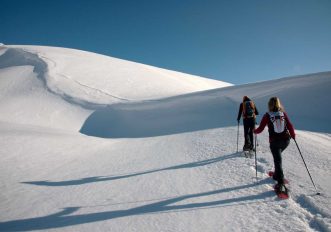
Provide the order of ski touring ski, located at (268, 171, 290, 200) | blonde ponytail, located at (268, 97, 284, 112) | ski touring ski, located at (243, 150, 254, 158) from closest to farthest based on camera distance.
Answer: ski touring ski, located at (268, 171, 290, 200) → blonde ponytail, located at (268, 97, 284, 112) → ski touring ski, located at (243, 150, 254, 158)

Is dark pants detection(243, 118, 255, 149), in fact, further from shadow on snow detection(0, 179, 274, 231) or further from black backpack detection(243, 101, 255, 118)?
shadow on snow detection(0, 179, 274, 231)

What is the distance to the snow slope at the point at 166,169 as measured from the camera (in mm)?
4102

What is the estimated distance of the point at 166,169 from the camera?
256 inches

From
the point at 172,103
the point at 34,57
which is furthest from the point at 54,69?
the point at 172,103

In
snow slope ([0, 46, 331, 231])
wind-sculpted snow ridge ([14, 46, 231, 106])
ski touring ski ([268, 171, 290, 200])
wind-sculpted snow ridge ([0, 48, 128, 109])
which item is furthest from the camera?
wind-sculpted snow ridge ([14, 46, 231, 106])

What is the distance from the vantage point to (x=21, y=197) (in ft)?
18.2

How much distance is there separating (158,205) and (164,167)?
7.04 feet

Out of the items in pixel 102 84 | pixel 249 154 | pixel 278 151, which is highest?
pixel 102 84

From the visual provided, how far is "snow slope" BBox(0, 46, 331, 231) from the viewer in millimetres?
4102

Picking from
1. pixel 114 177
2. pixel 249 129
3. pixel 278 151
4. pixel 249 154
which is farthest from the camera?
pixel 249 129

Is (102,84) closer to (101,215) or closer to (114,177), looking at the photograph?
(114,177)

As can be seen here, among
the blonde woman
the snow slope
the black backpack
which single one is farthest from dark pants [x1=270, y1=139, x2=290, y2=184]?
the black backpack

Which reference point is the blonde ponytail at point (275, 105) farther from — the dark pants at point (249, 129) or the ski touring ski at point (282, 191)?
the dark pants at point (249, 129)

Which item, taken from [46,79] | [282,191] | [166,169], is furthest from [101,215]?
[46,79]
